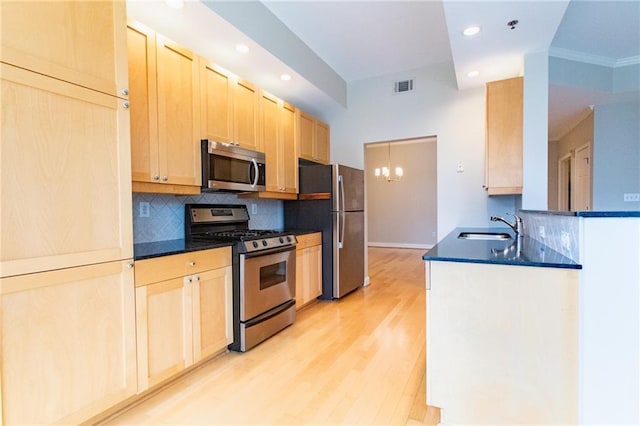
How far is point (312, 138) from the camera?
4129 millimetres

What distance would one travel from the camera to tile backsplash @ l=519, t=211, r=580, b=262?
1.38 m

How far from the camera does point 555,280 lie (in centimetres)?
138

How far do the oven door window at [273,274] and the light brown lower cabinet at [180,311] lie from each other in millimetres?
318

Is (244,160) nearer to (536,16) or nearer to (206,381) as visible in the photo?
(206,381)

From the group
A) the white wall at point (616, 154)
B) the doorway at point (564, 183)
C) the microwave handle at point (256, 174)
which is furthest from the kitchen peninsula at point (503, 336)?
the doorway at point (564, 183)

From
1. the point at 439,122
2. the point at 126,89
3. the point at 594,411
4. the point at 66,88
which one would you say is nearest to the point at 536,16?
the point at 439,122

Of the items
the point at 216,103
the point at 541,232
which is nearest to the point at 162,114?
the point at 216,103

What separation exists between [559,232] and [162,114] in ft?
8.24

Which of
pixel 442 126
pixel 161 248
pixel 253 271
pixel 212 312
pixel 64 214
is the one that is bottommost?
pixel 212 312

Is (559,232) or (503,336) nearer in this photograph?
(503,336)

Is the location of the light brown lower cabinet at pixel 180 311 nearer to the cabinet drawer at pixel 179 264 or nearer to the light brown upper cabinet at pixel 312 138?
the cabinet drawer at pixel 179 264

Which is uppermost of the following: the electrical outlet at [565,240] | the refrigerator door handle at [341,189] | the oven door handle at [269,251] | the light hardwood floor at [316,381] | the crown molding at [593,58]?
the crown molding at [593,58]

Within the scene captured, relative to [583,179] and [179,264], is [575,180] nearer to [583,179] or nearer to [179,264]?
[583,179]

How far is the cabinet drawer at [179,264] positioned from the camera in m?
1.80
